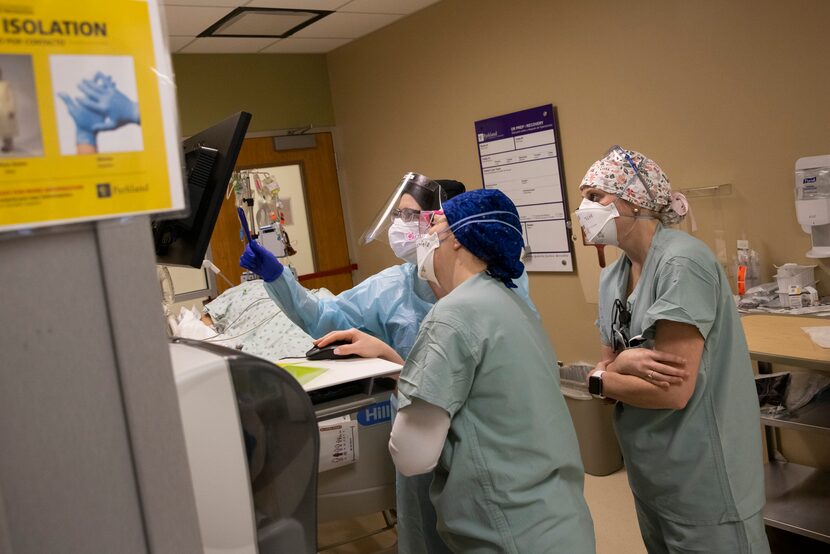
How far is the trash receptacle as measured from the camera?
3.67 metres

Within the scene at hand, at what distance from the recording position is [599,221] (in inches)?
83.1

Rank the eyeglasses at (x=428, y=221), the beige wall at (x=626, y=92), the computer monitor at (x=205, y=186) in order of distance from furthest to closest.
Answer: the beige wall at (x=626, y=92) → the eyeglasses at (x=428, y=221) → the computer monitor at (x=205, y=186)

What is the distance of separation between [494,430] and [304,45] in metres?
4.66

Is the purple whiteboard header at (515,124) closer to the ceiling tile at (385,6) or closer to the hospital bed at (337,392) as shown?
the ceiling tile at (385,6)

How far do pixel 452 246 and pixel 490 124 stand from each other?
117 inches

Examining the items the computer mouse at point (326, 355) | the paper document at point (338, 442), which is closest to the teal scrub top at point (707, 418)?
the computer mouse at point (326, 355)

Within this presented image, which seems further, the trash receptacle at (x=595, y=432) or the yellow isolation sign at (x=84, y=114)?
the trash receptacle at (x=595, y=432)

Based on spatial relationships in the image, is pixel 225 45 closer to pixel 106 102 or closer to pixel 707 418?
pixel 707 418

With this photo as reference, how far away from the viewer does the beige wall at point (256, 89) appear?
208 inches

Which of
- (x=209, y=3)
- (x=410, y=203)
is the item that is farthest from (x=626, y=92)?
(x=209, y=3)

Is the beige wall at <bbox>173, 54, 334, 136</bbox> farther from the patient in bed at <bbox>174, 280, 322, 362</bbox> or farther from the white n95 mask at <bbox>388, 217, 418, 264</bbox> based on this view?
the white n95 mask at <bbox>388, 217, 418, 264</bbox>

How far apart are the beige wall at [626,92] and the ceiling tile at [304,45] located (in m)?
0.28

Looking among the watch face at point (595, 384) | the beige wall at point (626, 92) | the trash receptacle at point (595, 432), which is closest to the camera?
the watch face at point (595, 384)

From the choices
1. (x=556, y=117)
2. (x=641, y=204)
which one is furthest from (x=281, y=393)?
(x=556, y=117)
